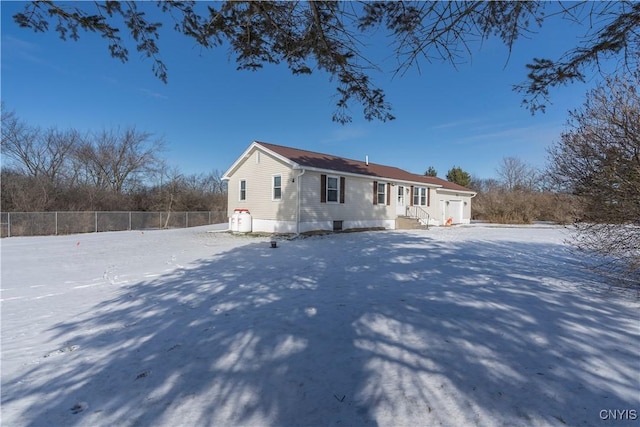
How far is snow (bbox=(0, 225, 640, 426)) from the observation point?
2189 mm

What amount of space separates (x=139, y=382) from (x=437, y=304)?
3.73 metres

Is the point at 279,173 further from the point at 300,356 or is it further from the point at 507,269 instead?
the point at 300,356

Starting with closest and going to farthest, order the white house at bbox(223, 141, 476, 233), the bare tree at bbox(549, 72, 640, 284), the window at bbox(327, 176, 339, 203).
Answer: the bare tree at bbox(549, 72, 640, 284)
the white house at bbox(223, 141, 476, 233)
the window at bbox(327, 176, 339, 203)

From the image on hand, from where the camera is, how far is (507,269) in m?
6.74

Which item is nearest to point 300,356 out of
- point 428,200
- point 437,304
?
point 437,304

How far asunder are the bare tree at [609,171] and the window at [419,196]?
15.5m

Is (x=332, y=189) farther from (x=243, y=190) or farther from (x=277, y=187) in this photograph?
(x=243, y=190)

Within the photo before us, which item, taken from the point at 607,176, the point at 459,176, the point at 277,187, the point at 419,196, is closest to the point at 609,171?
the point at 607,176

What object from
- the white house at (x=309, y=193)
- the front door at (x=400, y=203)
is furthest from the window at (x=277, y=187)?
the front door at (x=400, y=203)

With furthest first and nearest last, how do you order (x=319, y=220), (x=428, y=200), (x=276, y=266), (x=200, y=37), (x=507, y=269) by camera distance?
(x=428, y=200) → (x=319, y=220) → (x=276, y=266) → (x=507, y=269) → (x=200, y=37)

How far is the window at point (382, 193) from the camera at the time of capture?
18.1 metres

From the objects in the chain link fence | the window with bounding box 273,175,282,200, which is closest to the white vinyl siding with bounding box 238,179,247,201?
the window with bounding box 273,175,282,200
